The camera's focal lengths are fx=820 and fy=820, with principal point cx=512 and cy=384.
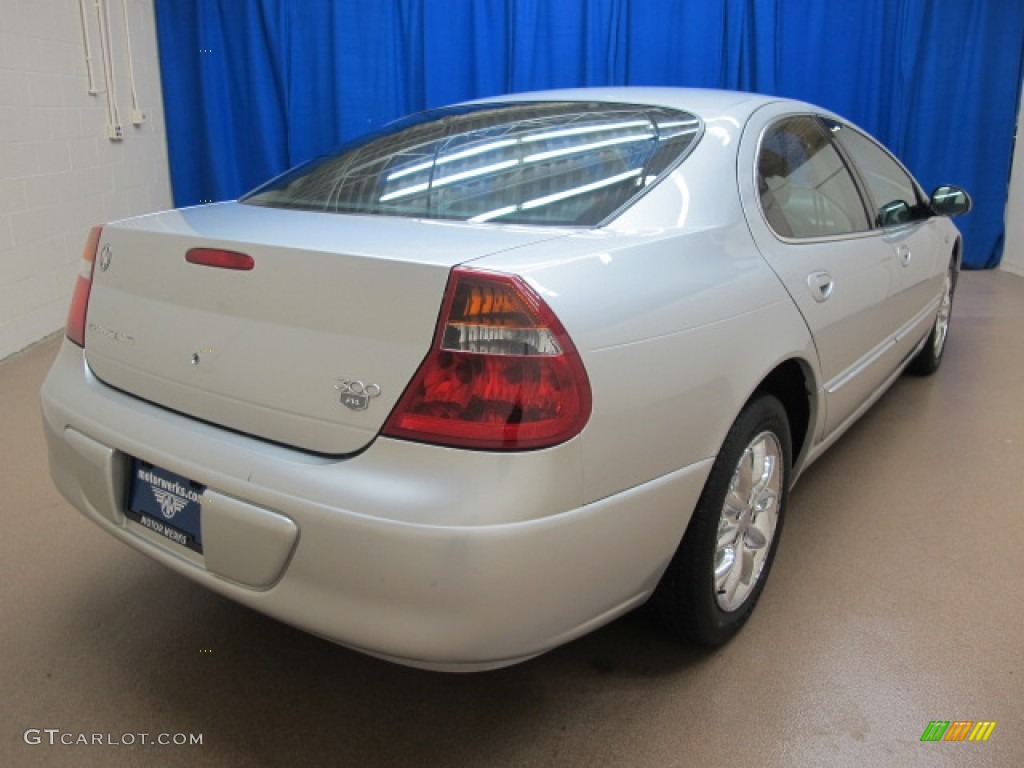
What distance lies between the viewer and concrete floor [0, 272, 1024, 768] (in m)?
1.38

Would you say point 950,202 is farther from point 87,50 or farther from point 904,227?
point 87,50

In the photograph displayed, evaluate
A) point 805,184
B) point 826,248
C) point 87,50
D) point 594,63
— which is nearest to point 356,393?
point 826,248

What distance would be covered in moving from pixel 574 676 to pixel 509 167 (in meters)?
0.99

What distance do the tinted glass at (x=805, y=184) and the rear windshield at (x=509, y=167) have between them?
224 millimetres

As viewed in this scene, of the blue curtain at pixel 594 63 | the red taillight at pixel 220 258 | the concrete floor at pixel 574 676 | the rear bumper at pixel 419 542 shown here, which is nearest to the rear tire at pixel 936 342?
the concrete floor at pixel 574 676

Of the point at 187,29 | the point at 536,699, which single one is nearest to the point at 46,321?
the point at 187,29

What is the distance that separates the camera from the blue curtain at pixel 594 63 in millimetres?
5496

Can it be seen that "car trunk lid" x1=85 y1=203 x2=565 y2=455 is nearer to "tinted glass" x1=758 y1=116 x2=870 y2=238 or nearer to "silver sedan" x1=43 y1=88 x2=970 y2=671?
"silver sedan" x1=43 y1=88 x2=970 y2=671

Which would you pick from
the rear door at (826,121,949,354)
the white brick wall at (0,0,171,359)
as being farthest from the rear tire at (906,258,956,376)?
→ the white brick wall at (0,0,171,359)

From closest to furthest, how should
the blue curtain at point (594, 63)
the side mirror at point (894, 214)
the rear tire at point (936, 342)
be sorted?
the side mirror at point (894, 214), the rear tire at point (936, 342), the blue curtain at point (594, 63)

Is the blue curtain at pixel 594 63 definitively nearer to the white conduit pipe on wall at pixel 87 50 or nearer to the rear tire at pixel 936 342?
the white conduit pipe on wall at pixel 87 50

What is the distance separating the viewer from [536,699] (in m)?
1.50

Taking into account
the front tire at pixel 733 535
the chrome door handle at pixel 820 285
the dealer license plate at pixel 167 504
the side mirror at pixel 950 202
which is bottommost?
the front tire at pixel 733 535

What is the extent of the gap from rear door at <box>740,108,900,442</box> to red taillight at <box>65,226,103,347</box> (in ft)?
4.09
